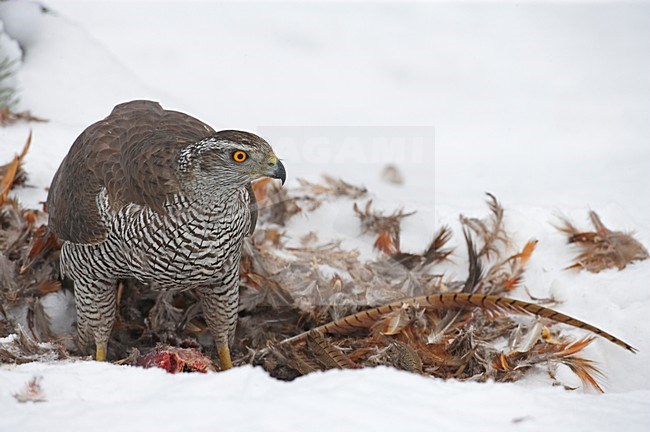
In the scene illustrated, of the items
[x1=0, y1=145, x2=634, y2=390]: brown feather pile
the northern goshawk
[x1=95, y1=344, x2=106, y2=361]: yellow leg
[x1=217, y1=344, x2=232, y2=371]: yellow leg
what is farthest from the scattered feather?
[x1=217, y1=344, x2=232, y2=371]: yellow leg

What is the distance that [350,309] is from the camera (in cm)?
423

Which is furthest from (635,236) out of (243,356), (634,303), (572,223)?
(243,356)

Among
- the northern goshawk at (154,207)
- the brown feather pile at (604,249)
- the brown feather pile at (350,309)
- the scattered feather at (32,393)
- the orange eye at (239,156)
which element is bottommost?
the brown feather pile at (350,309)

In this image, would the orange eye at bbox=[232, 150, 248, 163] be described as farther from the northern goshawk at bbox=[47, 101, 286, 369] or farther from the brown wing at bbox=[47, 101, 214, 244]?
the brown wing at bbox=[47, 101, 214, 244]

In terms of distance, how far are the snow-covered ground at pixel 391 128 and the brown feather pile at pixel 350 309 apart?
18 cm

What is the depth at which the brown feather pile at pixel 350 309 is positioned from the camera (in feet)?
12.1

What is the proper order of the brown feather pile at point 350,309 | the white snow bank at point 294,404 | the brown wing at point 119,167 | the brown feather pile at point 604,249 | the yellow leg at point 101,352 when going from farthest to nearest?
the brown feather pile at point 604,249, the yellow leg at point 101,352, the brown feather pile at point 350,309, the brown wing at point 119,167, the white snow bank at point 294,404

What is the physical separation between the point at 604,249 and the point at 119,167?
2870mm

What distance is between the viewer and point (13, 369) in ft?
8.91

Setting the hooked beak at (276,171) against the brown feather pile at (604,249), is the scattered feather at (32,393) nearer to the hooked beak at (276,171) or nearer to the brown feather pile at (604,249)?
the hooked beak at (276,171)

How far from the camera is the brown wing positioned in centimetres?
346

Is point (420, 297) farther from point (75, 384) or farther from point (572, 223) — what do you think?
point (75, 384)

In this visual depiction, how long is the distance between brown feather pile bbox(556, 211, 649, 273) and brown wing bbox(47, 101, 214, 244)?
2.41 m

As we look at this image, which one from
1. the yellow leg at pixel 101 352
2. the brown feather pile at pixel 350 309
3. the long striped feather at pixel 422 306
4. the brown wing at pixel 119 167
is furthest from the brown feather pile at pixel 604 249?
the yellow leg at pixel 101 352
